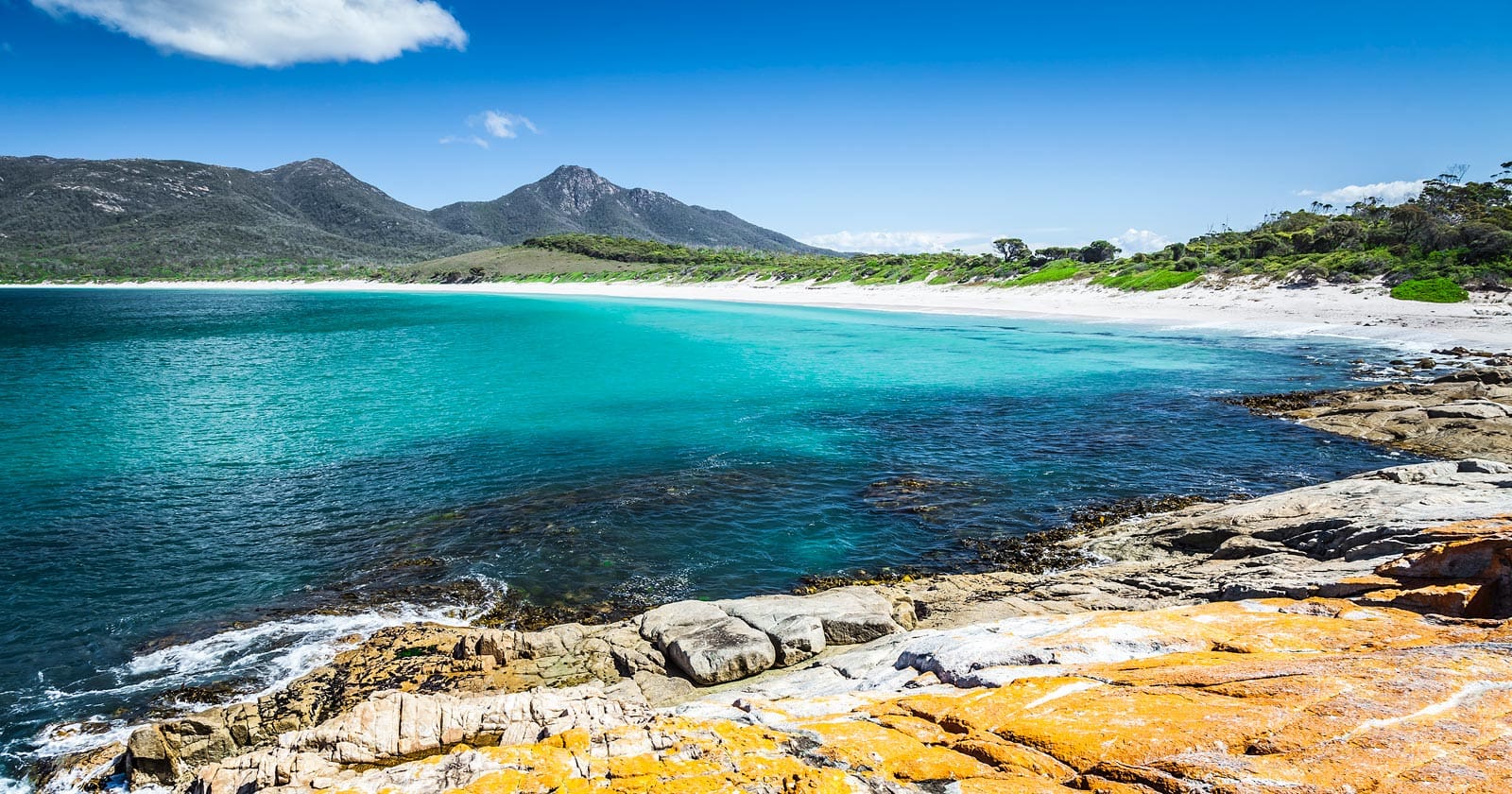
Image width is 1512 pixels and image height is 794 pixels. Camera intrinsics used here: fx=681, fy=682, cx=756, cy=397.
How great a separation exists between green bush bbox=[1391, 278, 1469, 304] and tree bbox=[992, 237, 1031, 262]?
2008 inches

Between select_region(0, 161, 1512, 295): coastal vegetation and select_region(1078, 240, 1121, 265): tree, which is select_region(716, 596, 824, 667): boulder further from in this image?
select_region(1078, 240, 1121, 265): tree

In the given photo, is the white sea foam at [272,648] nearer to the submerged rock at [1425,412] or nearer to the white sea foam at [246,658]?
the white sea foam at [246,658]

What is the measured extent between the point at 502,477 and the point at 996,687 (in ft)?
49.9

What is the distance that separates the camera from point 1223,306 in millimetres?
59062

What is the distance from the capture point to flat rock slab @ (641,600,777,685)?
A: 27.9 ft

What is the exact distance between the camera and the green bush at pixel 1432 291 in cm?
4659

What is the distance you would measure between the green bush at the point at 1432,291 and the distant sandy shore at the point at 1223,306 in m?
0.68

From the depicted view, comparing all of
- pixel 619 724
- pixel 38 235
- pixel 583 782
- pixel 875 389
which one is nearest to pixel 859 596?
pixel 619 724

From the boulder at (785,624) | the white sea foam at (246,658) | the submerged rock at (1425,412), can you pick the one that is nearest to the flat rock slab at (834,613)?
the boulder at (785,624)

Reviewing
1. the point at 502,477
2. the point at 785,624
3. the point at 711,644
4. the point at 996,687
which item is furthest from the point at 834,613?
the point at 502,477

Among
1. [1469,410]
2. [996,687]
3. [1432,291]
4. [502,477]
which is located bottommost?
[502,477]

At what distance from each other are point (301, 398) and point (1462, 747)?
34965 mm

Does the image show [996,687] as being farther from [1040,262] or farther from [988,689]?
[1040,262]

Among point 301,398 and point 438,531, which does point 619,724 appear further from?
point 301,398
